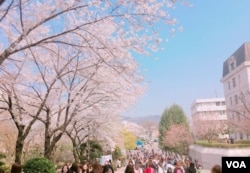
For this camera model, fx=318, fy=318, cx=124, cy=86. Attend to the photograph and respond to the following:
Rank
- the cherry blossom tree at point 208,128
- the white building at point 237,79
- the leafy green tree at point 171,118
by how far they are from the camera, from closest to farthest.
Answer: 1. the white building at point 237,79
2. the cherry blossom tree at point 208,128
3. the leafy green tree at point 171,118

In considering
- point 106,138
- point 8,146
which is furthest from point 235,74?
point 8,146

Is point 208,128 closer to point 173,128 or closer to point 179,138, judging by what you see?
point 179,138

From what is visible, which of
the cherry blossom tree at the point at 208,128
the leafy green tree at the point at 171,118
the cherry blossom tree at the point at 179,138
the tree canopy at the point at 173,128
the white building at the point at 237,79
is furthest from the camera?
the leafy green tree at the point at 171,118

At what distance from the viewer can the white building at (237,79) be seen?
41062 mm

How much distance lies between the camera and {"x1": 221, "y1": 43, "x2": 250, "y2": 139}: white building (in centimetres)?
4106

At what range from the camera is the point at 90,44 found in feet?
22.4

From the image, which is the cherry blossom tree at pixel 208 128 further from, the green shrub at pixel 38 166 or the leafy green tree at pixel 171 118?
the green shrub at pixel 38 166

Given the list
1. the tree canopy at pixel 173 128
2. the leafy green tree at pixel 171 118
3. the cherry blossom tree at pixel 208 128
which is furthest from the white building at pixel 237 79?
the leafy green tree at pixel 171 118

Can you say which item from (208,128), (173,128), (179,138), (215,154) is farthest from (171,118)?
→ (215,154)

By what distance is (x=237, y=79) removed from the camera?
44656 millimetres

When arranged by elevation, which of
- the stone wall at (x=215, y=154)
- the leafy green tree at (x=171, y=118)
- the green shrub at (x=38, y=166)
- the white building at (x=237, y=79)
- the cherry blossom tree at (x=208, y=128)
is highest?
the white building at (x=237, y=79)

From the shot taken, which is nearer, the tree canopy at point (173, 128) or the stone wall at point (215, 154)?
the stone wall at point (215, 154)

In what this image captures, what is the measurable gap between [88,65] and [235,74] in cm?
3825

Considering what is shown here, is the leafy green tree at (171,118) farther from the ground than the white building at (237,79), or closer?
closer
